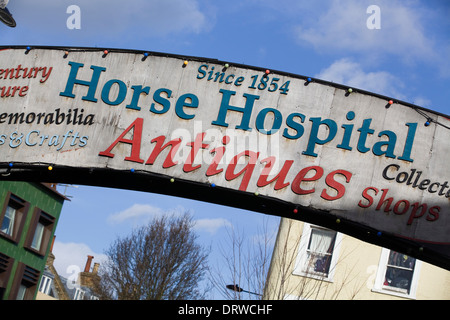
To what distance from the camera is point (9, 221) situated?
107ft

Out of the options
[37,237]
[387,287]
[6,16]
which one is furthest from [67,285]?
[6,16]

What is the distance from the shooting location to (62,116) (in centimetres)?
1180

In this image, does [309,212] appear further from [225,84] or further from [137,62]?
[137,62]

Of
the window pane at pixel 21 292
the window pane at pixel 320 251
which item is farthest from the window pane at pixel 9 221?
the window pane at pixel 320 251

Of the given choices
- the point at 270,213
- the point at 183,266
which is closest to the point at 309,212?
the point at 270,213

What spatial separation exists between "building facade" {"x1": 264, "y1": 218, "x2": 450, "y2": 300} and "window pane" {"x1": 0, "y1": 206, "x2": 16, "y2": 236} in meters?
15.3

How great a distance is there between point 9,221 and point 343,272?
59.1ft

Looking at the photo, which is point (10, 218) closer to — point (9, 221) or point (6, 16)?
point (9, 221)

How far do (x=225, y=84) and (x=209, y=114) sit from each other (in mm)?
617

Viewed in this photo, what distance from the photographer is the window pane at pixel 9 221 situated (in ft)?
105

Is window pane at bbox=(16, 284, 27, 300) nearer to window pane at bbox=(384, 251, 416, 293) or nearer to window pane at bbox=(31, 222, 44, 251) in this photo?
window pane at bbox=(31, 222, 44, 251)

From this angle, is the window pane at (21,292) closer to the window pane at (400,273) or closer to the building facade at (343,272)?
the building facade at (343,272)

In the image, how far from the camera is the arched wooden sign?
10602mm
